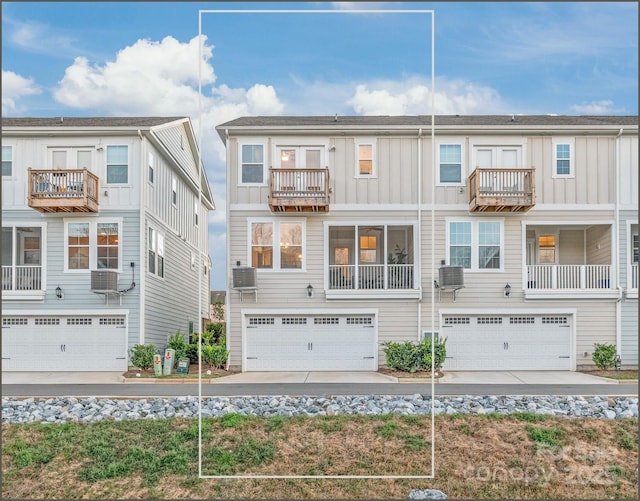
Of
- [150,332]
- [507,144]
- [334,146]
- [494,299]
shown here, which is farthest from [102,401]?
[507,144]

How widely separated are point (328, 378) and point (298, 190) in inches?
198

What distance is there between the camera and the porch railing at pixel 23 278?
15.3 meters

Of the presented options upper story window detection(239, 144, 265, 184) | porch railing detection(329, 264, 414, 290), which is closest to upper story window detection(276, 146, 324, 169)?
upper story window detection(239, 144, 265, 184)

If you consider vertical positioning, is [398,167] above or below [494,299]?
above

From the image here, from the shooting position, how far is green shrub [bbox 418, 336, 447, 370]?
13.5 meters

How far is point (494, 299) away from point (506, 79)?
7.17m

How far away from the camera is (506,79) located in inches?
386

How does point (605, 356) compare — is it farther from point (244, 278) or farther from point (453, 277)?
point (244, 278)

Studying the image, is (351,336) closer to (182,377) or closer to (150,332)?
(182,377)

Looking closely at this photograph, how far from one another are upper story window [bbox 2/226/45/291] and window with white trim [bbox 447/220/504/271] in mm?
11455

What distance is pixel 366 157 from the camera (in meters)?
15.5

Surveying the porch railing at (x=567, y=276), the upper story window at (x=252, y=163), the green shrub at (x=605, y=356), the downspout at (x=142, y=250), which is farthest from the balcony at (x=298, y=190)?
the green shrub at (x=605, y=356)

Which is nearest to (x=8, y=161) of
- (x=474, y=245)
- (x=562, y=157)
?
(x=474, y=245)

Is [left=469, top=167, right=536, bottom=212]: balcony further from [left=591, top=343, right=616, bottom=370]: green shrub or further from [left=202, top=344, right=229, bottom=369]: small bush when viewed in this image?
[left=202, top=344, right=229, bottom=369]: small bush
